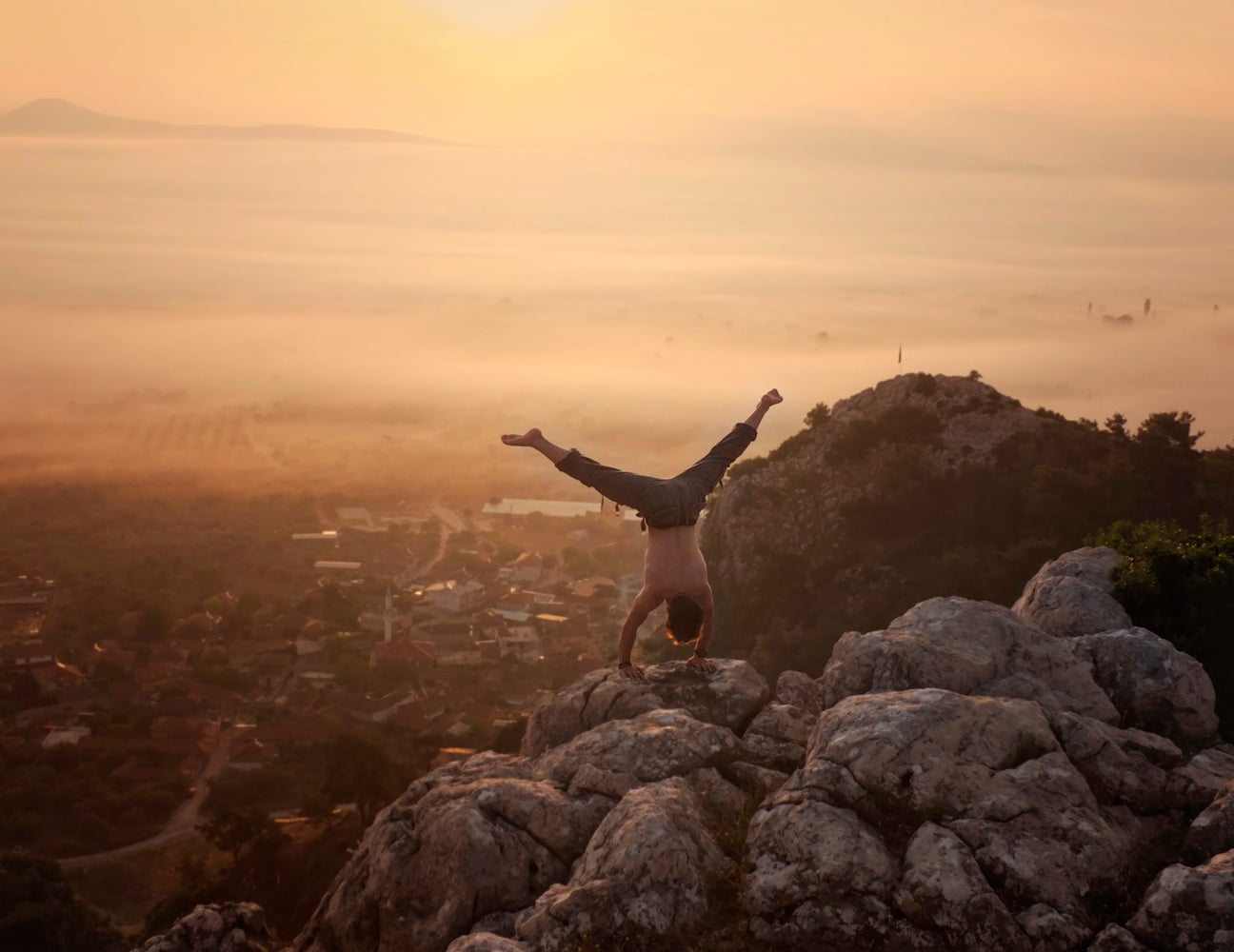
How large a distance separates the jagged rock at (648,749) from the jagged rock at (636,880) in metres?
1.56

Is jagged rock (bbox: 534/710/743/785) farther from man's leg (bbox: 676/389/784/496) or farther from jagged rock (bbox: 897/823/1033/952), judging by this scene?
jagged rock (bbox: 897/823/1033/952)

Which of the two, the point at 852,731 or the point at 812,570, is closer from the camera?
the point at 852,731

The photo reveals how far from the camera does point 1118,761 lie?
14164 mm

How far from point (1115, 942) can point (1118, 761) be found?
132 inches

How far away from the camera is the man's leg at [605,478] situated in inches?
650

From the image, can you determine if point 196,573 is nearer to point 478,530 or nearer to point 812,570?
point 478,530

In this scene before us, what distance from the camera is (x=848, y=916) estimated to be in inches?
468

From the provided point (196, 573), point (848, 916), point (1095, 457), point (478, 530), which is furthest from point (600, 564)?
point (848, 916)

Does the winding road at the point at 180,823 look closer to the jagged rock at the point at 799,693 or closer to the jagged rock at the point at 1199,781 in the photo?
the jagged rock at the point at 799,693

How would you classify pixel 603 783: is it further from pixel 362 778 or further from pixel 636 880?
pixel 362 778

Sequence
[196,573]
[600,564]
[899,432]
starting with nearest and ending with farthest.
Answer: [899,432], [196,573], [600,564]

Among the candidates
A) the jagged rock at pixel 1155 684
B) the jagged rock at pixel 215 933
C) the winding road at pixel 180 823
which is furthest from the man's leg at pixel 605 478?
the winding road at pixel 180 823

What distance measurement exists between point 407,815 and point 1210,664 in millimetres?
13331

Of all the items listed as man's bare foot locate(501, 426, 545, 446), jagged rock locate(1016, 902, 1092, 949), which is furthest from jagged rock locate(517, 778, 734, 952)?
man's bare foot locate(501, 426, 545, 446)
